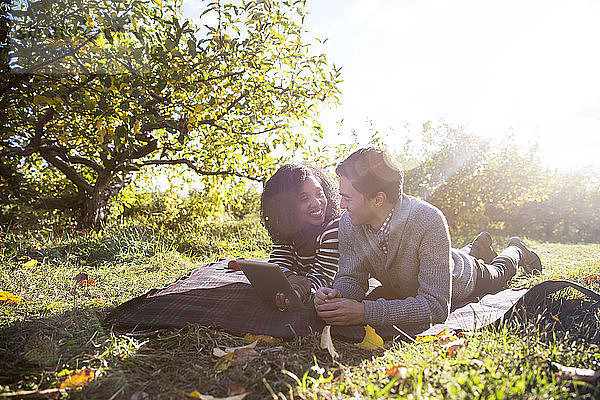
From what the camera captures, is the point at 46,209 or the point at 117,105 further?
the point at 46,209

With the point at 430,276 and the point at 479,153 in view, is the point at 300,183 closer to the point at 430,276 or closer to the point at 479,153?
the point at 430,276

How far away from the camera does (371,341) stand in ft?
6.45

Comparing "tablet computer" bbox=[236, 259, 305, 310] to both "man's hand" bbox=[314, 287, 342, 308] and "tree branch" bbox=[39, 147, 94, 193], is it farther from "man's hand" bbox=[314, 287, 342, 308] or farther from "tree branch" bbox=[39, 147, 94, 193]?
"tree branch" bbox=[39, 147, 94, 193]

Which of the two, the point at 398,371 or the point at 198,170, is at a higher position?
the point at 198,170

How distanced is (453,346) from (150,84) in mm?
2818

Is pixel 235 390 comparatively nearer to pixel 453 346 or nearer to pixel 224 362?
pixel 224 362

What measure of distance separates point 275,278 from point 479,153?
8.12 m

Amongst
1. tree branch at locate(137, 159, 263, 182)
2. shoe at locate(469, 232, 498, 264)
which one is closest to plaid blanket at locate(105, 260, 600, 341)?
shoe at locate(469, 232, 498, 264)

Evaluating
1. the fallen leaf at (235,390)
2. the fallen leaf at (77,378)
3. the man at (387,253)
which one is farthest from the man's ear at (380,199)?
the fallen leaf at (77,378)

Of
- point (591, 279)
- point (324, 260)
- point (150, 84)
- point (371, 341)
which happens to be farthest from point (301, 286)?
point (591, 279)

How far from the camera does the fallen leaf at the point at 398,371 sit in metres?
1.40

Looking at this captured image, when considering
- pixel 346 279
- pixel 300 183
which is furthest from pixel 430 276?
pixel 300 183

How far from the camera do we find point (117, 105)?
9.41ft

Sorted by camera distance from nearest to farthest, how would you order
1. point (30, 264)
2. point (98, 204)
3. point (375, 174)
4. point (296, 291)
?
point (375, 174) < point (296, 291) < point (30, 264) < point (98, 204)
